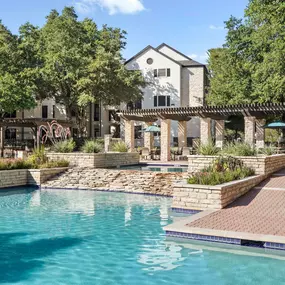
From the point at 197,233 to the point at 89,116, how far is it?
1664 inches

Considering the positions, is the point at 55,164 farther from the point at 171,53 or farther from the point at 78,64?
the point at 171,53

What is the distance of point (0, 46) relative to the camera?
37406mm

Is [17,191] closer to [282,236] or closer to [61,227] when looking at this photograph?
[61,227]

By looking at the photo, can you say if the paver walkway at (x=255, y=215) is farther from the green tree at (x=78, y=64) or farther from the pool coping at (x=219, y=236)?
the green tree at (x=78, y=64)

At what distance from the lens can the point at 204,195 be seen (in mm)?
11492

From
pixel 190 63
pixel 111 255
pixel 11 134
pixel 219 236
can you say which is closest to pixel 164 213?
pixel 219 236

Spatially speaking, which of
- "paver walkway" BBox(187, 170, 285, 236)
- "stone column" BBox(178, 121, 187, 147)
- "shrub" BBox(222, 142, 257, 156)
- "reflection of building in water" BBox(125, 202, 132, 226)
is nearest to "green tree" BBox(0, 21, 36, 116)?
"stone column" BBox(178, 121, 187, 147)

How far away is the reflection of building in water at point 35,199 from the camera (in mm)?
13641

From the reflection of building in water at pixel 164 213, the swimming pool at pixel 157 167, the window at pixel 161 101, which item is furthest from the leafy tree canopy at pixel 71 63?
the reflection of building in water at pixel 164 213

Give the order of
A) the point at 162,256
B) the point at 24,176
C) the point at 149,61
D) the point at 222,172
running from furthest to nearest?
the point at 149,61 < the point at 24,176 < the point at 222,172 < the point at 162,256

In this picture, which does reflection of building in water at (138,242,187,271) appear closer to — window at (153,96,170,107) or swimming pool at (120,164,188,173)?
swimming pool at (120,164,188,173)

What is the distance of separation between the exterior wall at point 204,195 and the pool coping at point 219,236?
231 centimetres

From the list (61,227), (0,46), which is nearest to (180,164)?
(61,227)

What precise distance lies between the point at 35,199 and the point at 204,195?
677 cm
